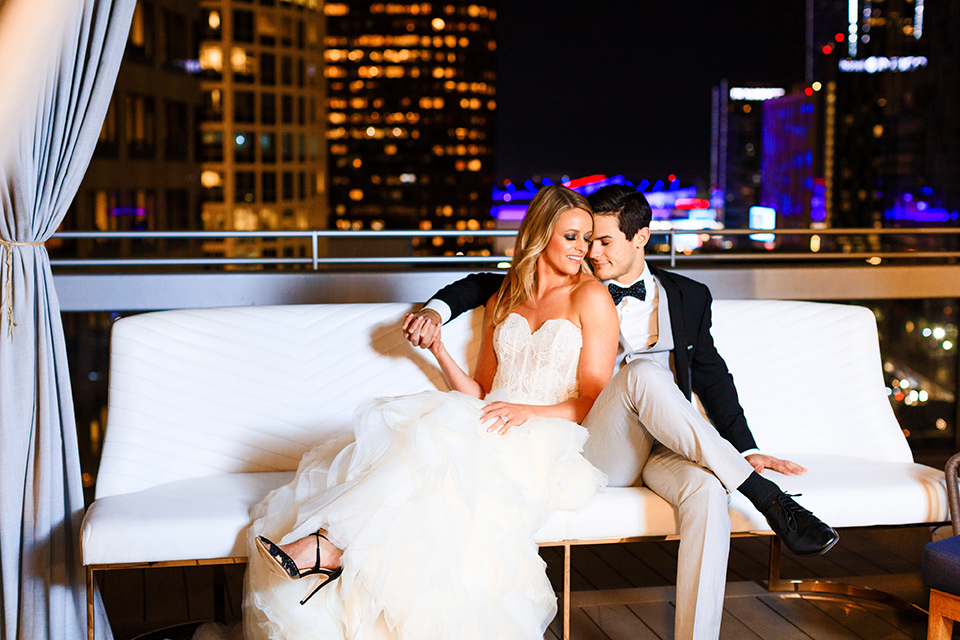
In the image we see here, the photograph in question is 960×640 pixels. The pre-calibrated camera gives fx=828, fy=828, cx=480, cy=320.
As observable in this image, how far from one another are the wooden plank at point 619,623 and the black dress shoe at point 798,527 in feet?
1.96

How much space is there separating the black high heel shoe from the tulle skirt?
0.04 m

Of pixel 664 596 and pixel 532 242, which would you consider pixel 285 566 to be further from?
pixel 664 596

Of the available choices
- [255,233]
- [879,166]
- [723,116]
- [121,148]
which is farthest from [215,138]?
[255,233]

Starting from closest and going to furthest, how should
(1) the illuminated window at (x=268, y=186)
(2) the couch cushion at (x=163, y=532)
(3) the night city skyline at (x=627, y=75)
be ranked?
(2) the couch cushion at (x=163, y=532), (3) the night city skyline at (x=627, y=75), (1) the illuminated window at (x=268, y=186)

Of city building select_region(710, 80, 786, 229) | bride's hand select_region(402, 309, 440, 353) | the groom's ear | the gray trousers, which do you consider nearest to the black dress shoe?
the gray trousers

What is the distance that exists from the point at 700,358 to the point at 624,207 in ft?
1.83

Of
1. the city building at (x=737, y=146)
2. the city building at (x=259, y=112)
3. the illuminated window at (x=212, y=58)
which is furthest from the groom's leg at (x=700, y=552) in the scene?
the illuminated window at (x=212, y=58)

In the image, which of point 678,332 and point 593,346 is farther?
point 678,332

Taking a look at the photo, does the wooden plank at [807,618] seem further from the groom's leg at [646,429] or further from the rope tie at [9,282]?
the rope tie at [9,282]

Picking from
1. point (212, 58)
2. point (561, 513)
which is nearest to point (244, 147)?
point (212, 58)

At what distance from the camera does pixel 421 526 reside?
77.6 inches

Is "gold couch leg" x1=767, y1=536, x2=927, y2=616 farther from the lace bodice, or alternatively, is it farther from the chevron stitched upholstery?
the lace bodice

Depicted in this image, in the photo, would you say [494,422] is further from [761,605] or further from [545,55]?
[545,55]

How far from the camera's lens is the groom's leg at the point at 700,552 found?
216 cm
